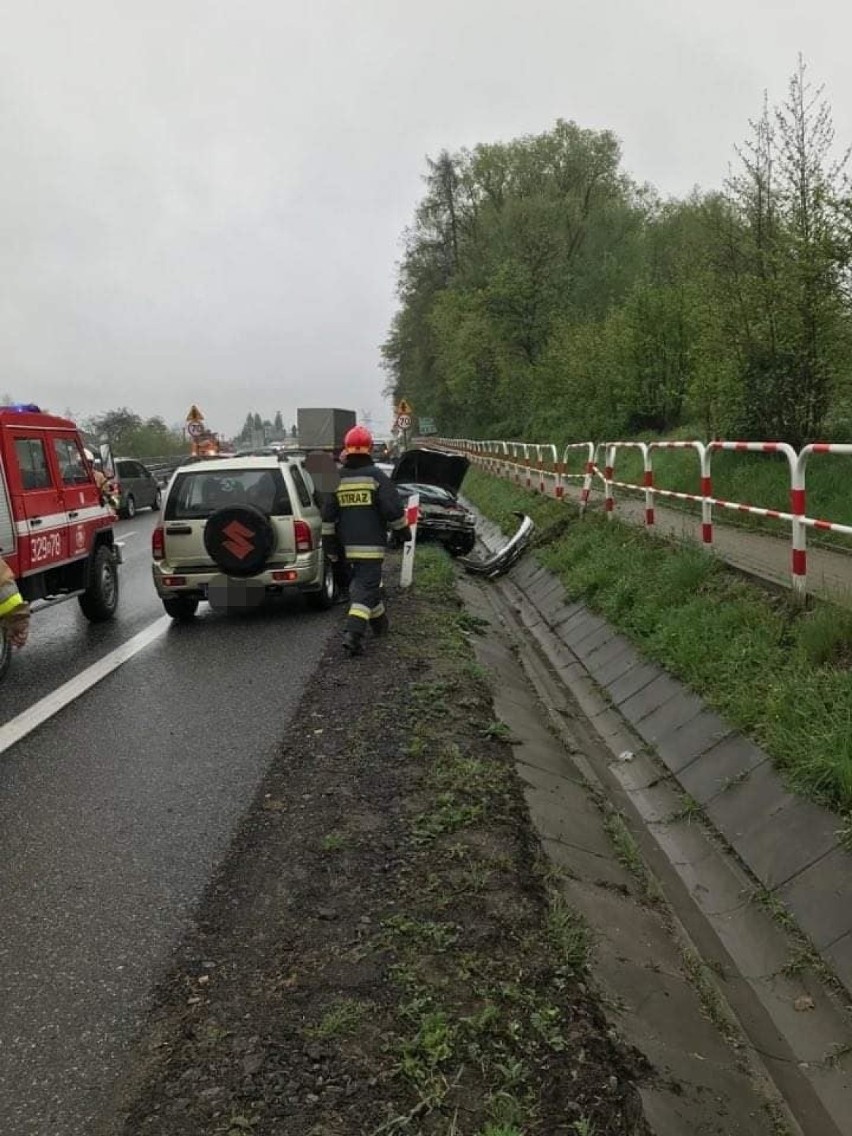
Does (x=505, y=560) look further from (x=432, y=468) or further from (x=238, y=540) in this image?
(x=238, y=540)

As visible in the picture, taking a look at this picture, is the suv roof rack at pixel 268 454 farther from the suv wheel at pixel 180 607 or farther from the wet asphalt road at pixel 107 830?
the wet asphalt road at pixel 107 830

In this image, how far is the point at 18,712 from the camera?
6.86 m

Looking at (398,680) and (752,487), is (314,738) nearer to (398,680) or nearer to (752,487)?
(398,680)

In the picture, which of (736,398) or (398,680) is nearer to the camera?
(398,680)

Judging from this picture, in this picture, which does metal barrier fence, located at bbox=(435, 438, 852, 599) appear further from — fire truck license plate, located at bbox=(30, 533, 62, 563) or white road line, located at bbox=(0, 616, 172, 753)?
fire truck license plate, located at bbox=(30, 533, 62, 563)

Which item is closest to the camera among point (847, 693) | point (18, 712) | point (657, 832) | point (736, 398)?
point (847, 693)

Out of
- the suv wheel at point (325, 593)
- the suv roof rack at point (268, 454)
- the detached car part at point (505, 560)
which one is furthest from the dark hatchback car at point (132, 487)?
the suv wheel at point (325, 593)

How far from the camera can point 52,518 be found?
893 centimetres

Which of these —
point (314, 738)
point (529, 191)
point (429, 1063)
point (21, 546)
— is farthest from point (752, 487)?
point (529, 191)

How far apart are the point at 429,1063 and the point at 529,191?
175 ft

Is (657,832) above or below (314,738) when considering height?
below

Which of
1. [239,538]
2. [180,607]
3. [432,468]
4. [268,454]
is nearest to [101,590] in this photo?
[180,607]

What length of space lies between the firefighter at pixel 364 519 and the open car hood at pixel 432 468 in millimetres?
8622

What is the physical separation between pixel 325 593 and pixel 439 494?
602 cm
